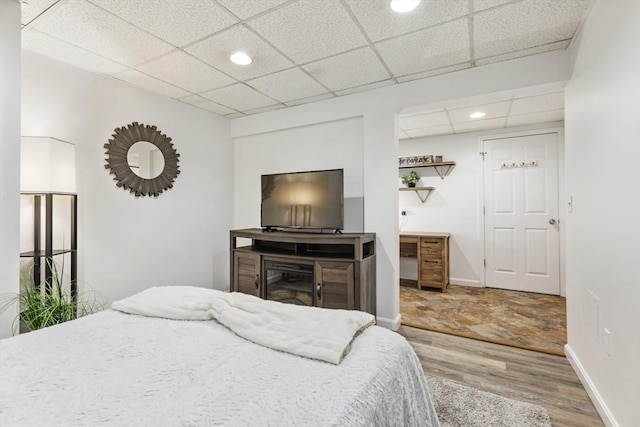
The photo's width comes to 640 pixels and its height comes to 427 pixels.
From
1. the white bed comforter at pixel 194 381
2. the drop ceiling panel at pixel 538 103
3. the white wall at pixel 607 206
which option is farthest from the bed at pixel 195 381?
the drop ceiling panel at pixel 538 103

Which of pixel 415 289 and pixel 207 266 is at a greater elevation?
pixel 207 266

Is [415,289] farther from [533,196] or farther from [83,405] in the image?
[83,405]

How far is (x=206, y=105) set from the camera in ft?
11.5

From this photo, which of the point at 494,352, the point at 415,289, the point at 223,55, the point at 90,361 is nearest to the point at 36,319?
the point at 90,361

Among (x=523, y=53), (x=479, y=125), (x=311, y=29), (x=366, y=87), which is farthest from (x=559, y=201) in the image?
(x=311, y=29)

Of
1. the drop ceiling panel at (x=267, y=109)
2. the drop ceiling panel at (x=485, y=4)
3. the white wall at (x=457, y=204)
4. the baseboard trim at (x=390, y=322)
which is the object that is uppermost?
the drop ceiling panel at (x=267, y=109)

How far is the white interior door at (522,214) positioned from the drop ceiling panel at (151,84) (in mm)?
4138

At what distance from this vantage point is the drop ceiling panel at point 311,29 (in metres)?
1.83

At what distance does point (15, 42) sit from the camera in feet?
5.82

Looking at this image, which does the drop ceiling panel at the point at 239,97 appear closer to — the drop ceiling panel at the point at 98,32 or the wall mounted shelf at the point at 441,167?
the drop ceiling panel at the point at 98,32

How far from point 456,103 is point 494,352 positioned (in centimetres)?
220

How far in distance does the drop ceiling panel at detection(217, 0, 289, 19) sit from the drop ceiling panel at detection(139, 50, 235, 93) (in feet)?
2.40

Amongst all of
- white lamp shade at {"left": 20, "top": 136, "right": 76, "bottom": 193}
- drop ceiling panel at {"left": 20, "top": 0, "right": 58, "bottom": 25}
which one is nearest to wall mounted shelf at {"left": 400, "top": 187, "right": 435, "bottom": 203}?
white lamp shade at {"left": 20, "top": 136, "right": 76, "bottom": 193}

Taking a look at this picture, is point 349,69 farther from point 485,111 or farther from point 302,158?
point 485,111
